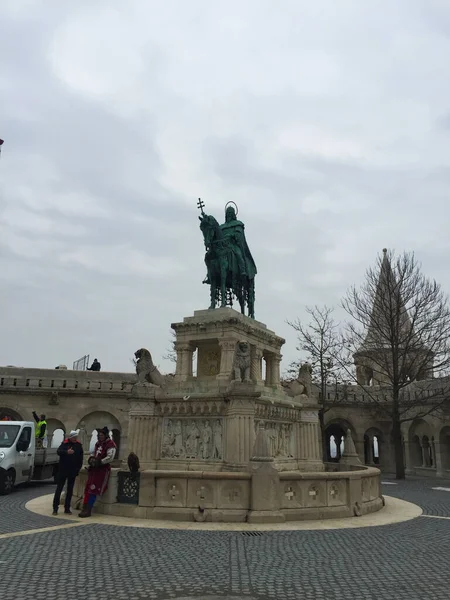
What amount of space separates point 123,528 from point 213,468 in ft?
13.6

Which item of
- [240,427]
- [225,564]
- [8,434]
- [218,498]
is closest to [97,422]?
[8,434]

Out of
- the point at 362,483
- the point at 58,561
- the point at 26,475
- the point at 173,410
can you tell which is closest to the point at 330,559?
the point at 58,561

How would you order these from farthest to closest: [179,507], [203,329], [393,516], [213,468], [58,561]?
1. [203,329]
2. [213,468]
3. [393,516]
4. [179,507]
5. [58,561]

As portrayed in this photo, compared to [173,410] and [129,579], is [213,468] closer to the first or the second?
[173,410]

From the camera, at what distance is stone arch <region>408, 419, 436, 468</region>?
2739 centimetres

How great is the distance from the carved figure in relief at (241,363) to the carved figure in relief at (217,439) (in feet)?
4.52

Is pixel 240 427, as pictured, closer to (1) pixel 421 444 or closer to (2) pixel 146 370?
(2) pixel 146 370

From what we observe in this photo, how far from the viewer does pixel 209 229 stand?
15.4 m

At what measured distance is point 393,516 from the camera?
10.5 meters

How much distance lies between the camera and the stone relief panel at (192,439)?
41.5ft

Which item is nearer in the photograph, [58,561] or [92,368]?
[58,561]

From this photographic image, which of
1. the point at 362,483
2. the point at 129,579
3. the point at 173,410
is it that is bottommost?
the point at 129,579

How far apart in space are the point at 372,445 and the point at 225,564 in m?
28.3

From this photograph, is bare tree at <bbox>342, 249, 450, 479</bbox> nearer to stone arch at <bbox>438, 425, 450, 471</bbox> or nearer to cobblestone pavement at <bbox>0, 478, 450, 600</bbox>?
stone arch at <bbox>438, 425, 450, 471</bbox>
